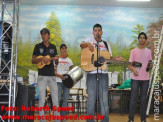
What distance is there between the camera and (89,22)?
36.4 ft

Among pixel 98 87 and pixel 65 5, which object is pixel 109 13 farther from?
pixel 98 87

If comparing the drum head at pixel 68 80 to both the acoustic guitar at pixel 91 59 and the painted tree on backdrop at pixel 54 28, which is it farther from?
the painted tree on backdrop at pixel 54 28

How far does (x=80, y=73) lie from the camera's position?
16.1ft

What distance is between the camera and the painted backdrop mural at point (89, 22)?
1101 centimetres

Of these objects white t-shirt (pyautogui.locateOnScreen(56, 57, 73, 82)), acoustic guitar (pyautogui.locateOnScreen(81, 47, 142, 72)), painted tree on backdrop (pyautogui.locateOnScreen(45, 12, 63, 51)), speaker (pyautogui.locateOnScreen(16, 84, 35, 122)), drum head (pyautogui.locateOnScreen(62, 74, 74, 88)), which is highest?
painted tree on backdrop (pyautogui.locateOnScreen(45, 12, 63, 51))

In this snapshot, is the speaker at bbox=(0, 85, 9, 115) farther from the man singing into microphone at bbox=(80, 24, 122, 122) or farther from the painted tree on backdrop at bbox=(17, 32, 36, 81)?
the painted tree on backdrop at bbox=(17, 32, 36, 81)

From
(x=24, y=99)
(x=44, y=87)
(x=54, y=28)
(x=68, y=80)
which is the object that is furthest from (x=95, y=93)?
(x=54, y=28)

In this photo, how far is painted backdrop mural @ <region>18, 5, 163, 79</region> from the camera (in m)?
11.0

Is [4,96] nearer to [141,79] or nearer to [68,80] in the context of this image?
[68,80]

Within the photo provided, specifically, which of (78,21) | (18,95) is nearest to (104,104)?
(18,95)

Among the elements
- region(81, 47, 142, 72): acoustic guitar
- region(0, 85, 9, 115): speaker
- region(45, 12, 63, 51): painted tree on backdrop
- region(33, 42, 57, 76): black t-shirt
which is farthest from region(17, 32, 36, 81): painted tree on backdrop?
region(81, 47, 142, 72): acoustic guitar

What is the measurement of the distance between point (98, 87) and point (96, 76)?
0.20 metres

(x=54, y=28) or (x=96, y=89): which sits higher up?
(x=54, y=28)

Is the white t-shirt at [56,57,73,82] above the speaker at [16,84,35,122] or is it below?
above
